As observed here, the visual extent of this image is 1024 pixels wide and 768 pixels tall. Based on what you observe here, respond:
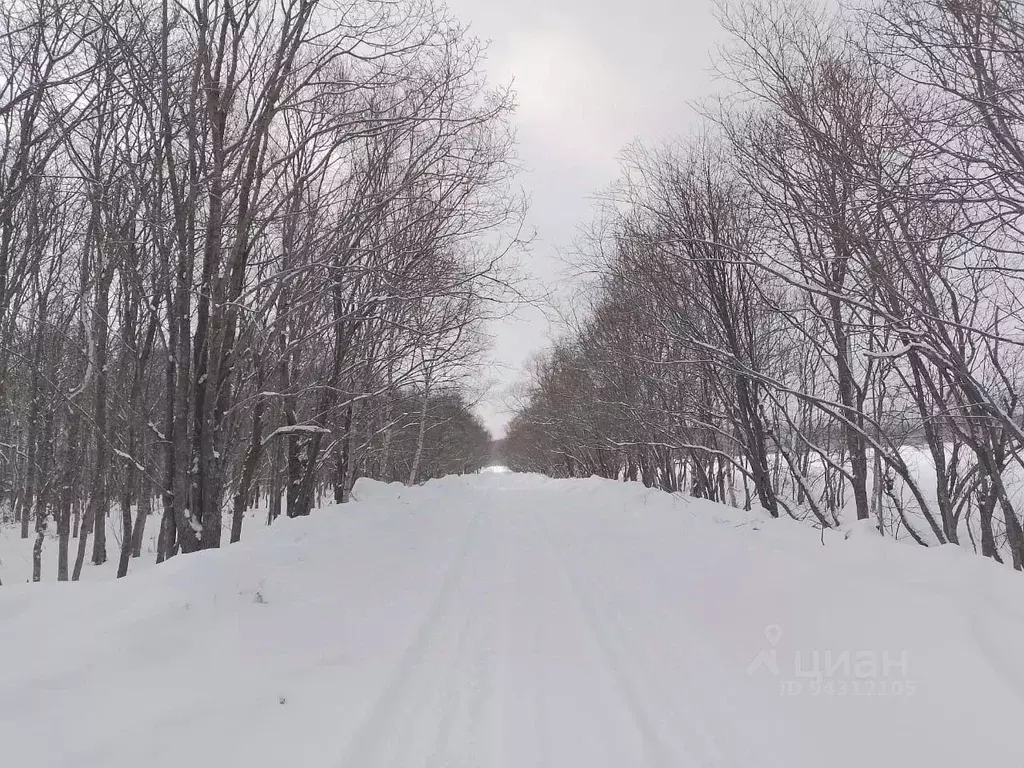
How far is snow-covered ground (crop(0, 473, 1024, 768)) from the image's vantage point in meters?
2.70

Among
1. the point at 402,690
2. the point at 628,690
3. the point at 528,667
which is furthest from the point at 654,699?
the point at 402,690

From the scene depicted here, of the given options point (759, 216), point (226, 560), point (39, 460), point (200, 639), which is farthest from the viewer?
point (39, 460)

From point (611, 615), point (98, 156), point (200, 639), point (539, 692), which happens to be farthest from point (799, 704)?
point (98, 156)

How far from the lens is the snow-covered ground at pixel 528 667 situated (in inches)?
106

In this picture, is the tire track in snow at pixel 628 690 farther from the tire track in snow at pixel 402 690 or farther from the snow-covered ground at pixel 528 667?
the tire track in snow at pixel 402 690

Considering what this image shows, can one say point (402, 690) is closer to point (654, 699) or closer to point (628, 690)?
point (628, 690)

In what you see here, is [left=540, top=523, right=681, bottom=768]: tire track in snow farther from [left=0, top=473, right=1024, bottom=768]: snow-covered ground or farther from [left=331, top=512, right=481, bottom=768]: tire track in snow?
[left=331, top=512, right=481, bottom=768]: tire track in snow

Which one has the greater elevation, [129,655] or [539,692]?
[129,655]

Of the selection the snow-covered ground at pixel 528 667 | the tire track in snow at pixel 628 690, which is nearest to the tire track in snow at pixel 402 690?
the snow-covered ground at pixel 528 667

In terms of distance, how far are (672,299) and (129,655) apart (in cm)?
1000

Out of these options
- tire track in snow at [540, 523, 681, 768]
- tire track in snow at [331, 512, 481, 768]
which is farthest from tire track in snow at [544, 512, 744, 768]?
tire track in snow at [331, 512, 481, 768]

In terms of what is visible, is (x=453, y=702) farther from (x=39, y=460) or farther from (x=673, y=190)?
(x=39, y=460)

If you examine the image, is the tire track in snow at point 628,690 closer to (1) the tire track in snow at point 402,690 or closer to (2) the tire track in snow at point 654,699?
(2) the tire track in snow at point 654,699

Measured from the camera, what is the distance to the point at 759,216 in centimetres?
777
